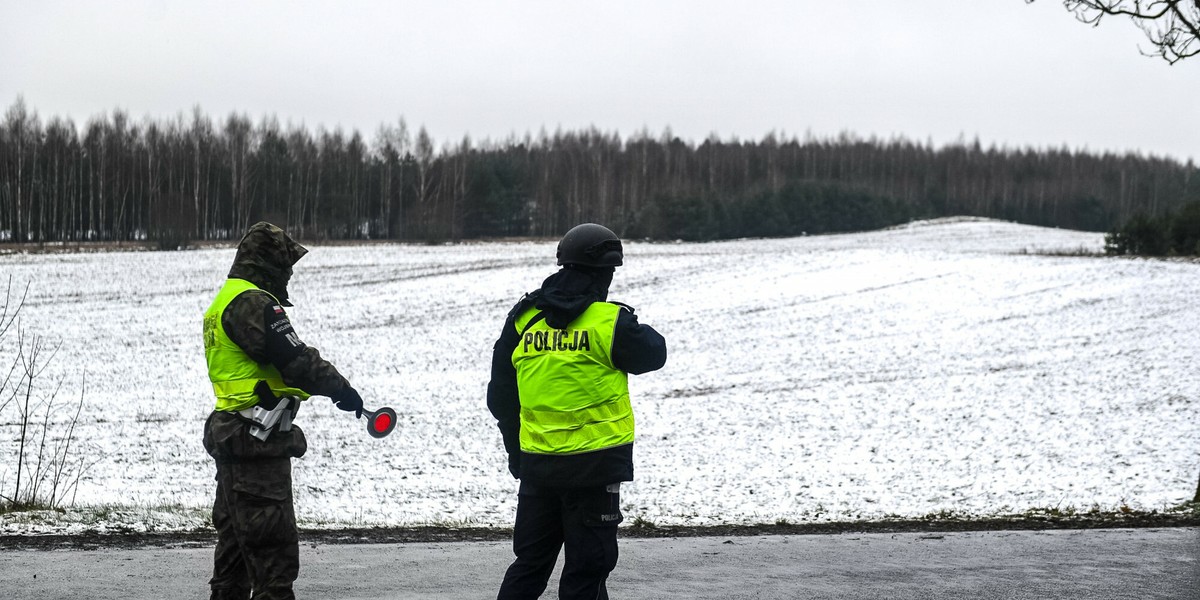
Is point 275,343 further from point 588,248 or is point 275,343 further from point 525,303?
point 588,248

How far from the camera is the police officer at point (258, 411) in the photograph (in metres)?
5.30

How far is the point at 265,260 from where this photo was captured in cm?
555

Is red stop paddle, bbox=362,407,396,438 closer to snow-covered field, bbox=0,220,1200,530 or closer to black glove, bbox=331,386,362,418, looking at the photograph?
black glove, bbox=331,386,362,418

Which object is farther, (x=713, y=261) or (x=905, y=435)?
(x=713, y=261)

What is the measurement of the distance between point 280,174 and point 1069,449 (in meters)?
71.5

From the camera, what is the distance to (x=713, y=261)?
43.7 m

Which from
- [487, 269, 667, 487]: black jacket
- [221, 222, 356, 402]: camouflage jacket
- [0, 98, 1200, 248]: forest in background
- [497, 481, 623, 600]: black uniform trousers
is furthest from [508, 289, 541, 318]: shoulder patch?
[0, 98, 1200, 248]: forest in background

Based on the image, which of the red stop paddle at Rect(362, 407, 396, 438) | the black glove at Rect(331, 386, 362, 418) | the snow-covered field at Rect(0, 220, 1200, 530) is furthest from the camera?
the snow-covered field at Rect(0, 220, 1200, 530)

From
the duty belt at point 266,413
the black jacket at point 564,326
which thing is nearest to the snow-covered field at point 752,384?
the duty belt at point 266,413

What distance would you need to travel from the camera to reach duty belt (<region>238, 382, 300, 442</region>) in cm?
532

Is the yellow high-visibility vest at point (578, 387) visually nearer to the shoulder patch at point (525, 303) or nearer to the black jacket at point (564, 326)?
the black jacket at point (564, 326)

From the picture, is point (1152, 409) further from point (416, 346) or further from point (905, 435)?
point (416, 346)

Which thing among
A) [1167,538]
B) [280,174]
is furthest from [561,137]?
[1167,538]

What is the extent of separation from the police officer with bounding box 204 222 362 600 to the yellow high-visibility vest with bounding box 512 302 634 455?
3.64 feet
